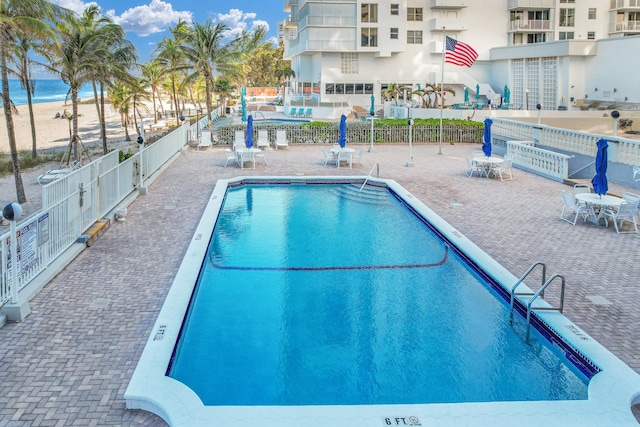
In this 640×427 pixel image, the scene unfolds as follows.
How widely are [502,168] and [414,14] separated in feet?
122

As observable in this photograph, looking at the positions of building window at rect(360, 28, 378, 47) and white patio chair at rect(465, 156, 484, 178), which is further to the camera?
building window at rect(360, 28, 378, 47)

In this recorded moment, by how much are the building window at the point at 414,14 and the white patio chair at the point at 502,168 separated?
3632cm

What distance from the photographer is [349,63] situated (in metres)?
51.6

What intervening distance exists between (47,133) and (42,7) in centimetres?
3420

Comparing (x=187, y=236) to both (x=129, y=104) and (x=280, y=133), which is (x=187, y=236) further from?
(x=129, y=104)

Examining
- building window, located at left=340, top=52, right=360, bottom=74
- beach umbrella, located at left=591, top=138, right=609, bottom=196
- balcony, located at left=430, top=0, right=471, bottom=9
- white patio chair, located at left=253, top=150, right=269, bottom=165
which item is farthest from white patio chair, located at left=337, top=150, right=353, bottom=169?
balcony, located at left=430, top=0, right=471, bottom=9

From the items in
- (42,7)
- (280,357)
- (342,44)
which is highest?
(342,44)

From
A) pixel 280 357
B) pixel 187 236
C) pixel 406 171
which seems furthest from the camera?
pixel 406 171

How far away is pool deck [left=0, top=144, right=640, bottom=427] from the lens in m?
5.73

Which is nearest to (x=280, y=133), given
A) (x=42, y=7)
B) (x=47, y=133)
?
(x=42, y=7)

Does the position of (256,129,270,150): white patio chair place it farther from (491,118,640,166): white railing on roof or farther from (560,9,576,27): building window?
(560,9,576,27): building window

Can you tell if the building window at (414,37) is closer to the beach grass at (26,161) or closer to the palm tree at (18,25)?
the beach grass at (26,161)

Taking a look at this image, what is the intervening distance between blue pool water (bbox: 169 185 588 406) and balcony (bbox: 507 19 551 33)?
4468cm

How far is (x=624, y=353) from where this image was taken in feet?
21.6
